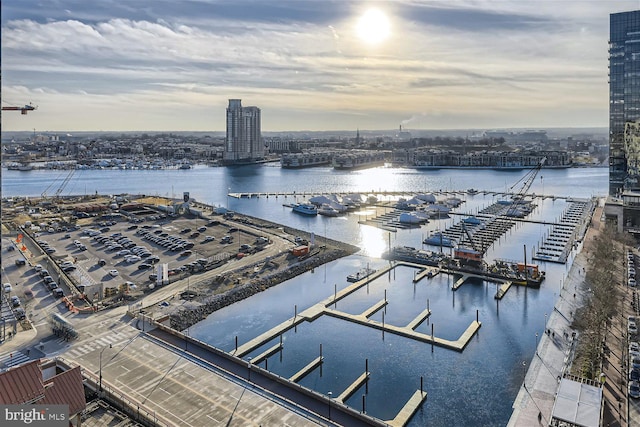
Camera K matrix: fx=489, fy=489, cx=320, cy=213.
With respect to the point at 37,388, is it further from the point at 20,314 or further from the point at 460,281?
the point at 460,281

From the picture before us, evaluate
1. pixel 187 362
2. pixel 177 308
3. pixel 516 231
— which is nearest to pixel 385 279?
pixel 177 308

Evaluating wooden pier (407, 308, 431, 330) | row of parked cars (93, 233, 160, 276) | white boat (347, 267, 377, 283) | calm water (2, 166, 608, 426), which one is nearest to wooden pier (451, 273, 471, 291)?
calm water (2, 166, 608, 426)

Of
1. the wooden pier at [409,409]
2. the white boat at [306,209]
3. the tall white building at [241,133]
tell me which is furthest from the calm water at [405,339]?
the tall white building at [241,133]

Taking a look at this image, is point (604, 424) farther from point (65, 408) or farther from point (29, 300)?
point (29, 300)

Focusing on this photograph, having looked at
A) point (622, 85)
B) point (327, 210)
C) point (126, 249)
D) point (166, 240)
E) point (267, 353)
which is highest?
point (622, 85)

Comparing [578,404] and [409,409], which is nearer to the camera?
[578,404]

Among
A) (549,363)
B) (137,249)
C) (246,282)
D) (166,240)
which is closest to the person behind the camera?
(549,363)

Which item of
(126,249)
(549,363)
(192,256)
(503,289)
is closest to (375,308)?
(503,289)
